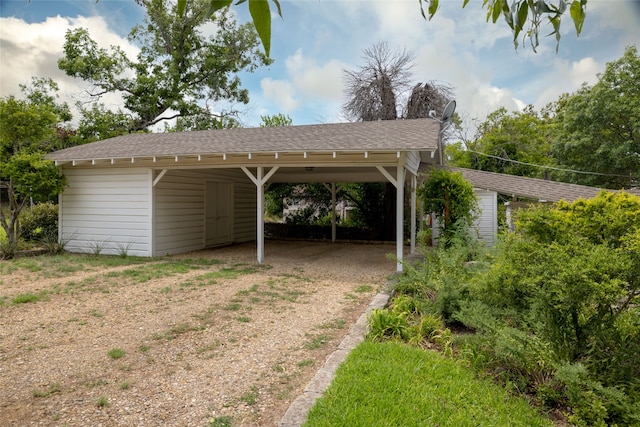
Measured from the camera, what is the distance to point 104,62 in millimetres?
19641

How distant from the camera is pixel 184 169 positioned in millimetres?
9945

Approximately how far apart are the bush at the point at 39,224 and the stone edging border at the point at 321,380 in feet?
32.5

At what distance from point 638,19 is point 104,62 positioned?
23.2 m

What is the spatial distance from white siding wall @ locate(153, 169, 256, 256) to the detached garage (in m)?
0.03

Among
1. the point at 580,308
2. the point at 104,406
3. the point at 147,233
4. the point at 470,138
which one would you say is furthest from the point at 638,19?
the point at 470,138

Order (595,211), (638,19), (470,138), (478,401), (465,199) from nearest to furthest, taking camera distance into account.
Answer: (638,19)
(478,401)
(595,211)
(465,199)
(470,138)

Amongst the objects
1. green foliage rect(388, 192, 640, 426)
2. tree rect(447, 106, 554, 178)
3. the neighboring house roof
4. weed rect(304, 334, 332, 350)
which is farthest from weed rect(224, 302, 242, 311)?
tree rect(447, 106, 554, 178)

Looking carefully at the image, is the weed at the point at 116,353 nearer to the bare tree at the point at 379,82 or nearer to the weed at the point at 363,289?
the weed at the point at 363,289

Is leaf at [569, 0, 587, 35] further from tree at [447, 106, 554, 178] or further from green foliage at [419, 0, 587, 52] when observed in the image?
tree at [447, 106, 554, 178]

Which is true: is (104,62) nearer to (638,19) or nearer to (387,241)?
(387,241)

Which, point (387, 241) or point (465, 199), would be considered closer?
point (465, 199)

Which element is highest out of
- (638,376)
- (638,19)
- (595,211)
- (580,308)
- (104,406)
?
(638,19)

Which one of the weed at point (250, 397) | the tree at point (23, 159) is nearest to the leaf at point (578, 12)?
the weed at point (250, 397)

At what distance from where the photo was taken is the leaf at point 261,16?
721 mm
